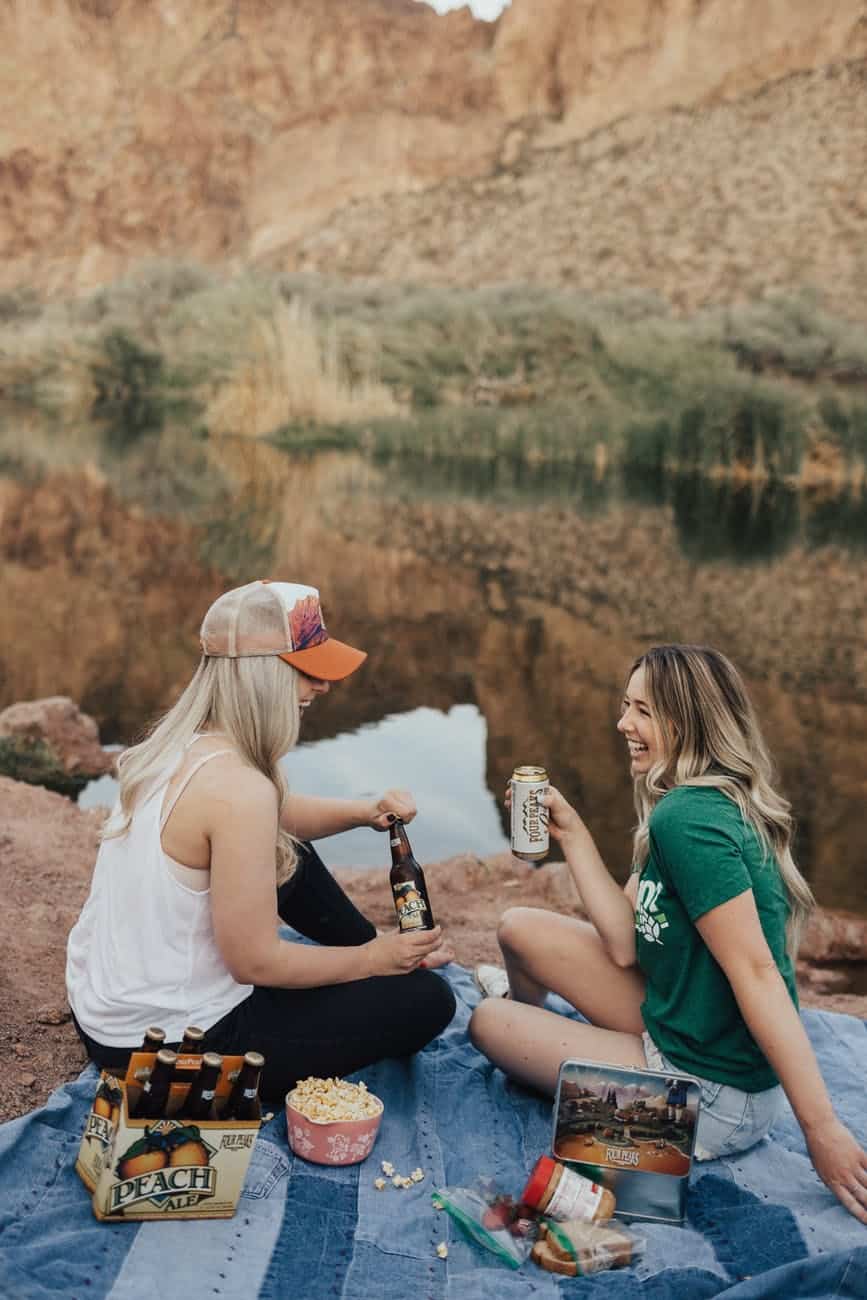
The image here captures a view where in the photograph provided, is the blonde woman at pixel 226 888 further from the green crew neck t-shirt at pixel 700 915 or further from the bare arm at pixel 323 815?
the green crew neck t-shirt at pixel 700 915

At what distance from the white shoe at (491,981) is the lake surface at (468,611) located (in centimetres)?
165

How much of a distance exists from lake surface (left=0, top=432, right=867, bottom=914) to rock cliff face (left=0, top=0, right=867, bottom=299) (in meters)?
27.9

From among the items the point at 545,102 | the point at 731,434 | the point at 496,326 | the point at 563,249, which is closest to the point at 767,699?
the point at 731,434

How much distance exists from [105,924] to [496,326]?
84.1 feet

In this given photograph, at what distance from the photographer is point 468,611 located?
9312mm

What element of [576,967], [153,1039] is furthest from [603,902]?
[153,1039]

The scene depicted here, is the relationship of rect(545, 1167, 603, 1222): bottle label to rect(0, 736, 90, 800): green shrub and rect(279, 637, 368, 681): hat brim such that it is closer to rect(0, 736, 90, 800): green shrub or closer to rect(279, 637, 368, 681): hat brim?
rect(279, 637, 368, 681): hat brim

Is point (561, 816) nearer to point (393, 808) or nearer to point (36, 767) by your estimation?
point (393, 808)

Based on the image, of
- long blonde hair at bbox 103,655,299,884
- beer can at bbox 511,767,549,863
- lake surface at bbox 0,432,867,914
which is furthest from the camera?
lake surface at bbox 0,432,867,914

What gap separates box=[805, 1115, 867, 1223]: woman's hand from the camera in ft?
7.24

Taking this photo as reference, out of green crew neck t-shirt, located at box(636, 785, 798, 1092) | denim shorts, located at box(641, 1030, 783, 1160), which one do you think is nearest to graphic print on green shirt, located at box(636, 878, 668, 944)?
green crew neck t-shirt, located at box(636, 785, 798, 1092)

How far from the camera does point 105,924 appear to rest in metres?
2.40

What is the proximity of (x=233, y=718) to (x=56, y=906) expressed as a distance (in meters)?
1.54

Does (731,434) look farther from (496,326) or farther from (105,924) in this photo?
(105,924)
